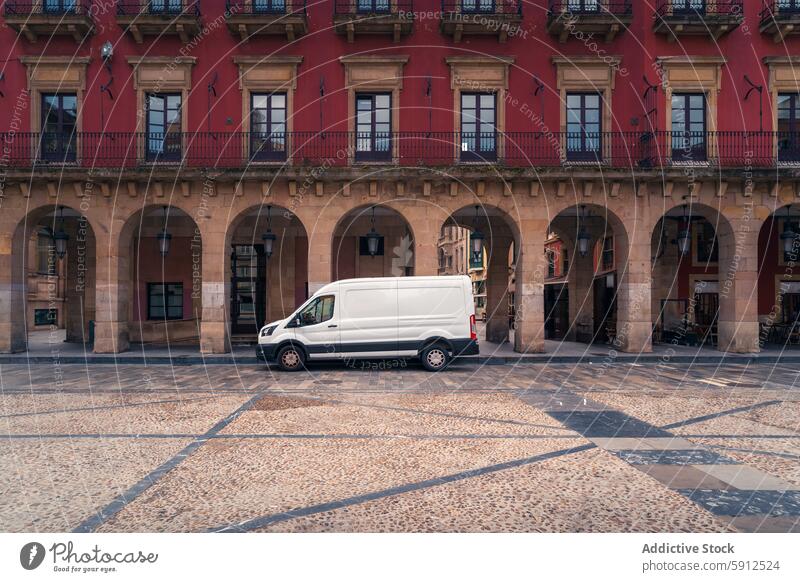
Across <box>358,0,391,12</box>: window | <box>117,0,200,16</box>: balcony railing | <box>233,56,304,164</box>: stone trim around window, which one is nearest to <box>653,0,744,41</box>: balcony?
<box>358,0,391,12</box>: window

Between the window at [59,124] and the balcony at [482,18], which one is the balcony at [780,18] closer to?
the balcony at [482,18]

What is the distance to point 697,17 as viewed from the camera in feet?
57.4

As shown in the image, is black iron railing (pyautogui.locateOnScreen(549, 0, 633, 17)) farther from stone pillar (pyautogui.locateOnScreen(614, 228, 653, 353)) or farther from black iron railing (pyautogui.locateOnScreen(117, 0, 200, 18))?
black iron railing (pyautogui.locateOnScreen(117, 0, 200, 18))

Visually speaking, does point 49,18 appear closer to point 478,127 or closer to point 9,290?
point 9,290

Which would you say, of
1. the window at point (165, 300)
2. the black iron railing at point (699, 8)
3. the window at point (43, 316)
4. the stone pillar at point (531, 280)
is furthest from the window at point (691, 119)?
the window at point (43, 316)

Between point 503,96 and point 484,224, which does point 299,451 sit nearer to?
point 503,96

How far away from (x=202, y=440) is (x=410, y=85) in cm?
1515

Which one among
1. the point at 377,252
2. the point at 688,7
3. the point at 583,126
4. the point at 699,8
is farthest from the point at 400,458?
the point at 699,8

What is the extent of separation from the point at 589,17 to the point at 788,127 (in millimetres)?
8132

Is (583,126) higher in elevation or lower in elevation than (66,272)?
higher

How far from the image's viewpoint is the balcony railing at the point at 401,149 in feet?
58.8

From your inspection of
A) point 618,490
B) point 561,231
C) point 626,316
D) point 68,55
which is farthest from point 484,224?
point 618,490

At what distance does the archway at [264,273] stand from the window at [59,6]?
9.27 metres

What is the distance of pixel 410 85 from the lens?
60.0 ft
